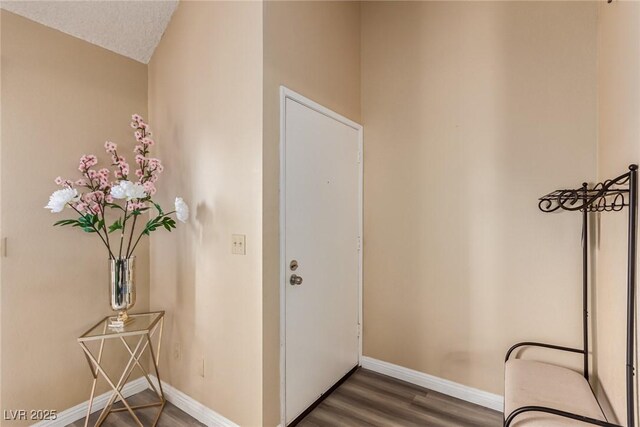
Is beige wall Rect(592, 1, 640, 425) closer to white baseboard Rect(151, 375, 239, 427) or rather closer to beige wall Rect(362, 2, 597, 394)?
beige wall Rect(362, 2, 597, 394)

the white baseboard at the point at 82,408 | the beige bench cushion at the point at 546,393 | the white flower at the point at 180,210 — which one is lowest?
the white baseboard at the point at 82,408

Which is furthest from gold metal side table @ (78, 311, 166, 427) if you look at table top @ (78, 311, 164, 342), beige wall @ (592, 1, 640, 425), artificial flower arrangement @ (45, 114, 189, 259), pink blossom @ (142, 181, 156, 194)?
beige wall @ (592, 1, 640, 425)

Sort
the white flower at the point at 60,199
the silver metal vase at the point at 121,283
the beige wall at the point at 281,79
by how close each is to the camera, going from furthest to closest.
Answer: the silver metal vase at the point at 121,283 → the beige wall at the point at 281,79 → the white flower at the point at 60,199

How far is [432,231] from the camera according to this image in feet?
7.07

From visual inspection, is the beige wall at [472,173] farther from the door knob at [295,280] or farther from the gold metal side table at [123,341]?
the gold metal side table at [123,341]

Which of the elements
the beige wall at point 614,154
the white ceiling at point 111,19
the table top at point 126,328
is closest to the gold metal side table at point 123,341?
the table top at point 126,328

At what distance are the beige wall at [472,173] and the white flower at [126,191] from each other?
1.59m

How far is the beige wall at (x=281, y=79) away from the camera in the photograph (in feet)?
5.35

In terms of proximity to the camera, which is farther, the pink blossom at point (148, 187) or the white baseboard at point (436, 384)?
the white baseboard at point (436, 384)

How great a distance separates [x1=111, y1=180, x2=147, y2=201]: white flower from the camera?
5.38ft

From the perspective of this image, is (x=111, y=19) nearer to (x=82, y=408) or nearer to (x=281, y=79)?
(x=281, y=79)

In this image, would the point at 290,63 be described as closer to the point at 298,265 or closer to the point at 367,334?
the point at 298,265

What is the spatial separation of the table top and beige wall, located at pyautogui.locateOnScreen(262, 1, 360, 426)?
0.74 meters

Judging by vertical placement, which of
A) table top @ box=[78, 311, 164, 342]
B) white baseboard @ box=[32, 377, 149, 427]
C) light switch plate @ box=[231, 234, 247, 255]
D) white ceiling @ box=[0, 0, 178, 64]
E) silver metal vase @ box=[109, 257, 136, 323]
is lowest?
white baseboard @ box=[32, 377, 149, 427]
